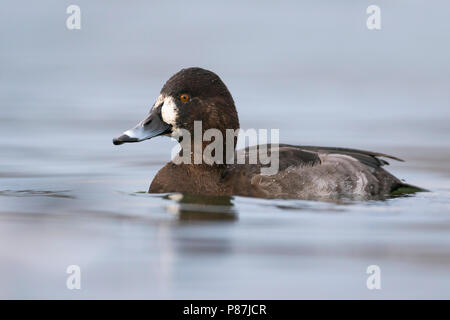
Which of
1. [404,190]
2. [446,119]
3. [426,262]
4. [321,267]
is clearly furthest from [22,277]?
[446,119]

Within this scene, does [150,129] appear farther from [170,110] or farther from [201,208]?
[201,208]

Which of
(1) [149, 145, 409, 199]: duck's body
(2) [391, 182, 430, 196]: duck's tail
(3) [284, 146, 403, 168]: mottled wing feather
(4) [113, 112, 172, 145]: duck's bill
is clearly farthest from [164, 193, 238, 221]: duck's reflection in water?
(2) [391, 182, 430, 196]: duck's tail

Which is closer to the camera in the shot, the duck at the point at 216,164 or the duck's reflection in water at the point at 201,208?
the duck's reflection in water at the point at 201,208

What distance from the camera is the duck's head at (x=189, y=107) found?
8.62 metres

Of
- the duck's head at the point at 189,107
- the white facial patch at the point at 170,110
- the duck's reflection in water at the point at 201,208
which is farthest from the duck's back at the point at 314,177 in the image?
the white facial patch at the point at 170,110

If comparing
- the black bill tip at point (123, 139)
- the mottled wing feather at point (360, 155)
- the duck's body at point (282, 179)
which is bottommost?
the duck's body at point (282, 179)

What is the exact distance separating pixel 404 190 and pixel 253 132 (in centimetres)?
364

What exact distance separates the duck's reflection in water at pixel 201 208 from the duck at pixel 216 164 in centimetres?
11

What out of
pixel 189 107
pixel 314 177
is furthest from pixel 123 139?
pixel 314 177

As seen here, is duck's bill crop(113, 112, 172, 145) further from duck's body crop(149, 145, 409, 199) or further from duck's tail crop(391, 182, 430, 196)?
duck's tail crop(391, 182, 430, 196)

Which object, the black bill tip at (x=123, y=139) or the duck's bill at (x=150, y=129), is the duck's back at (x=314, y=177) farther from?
the black bill tip at (x=123, y=139)

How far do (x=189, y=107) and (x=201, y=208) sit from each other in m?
0.99

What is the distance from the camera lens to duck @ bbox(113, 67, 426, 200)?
8.51 meters

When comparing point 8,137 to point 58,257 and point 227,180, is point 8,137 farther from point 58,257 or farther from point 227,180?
point 58,257
